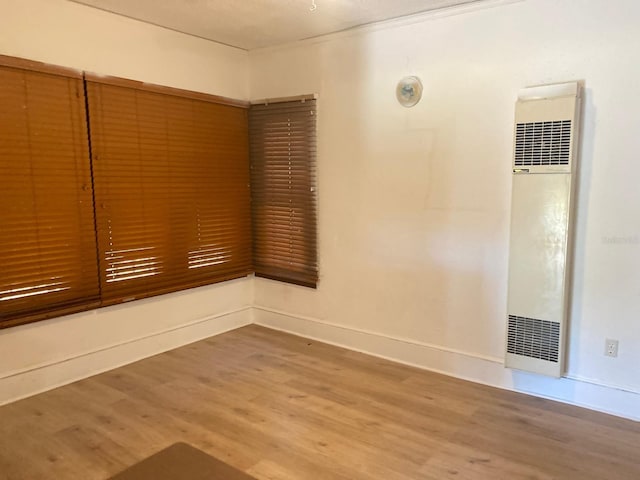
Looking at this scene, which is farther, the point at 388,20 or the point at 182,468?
the point at 388,20

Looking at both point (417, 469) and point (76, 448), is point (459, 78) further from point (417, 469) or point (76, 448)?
point (76, 448)

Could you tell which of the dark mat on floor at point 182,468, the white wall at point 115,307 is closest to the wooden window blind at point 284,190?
the white wall at point 115,307

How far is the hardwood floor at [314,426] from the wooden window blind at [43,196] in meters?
0.68

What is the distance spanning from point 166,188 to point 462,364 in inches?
104

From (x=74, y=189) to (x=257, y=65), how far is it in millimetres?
2058

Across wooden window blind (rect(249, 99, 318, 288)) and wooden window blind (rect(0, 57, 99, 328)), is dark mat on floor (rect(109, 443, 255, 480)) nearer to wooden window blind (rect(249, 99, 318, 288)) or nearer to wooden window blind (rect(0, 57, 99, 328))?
wooden window blind (rect(0, 57, 99, 328))

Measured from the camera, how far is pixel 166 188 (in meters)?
3.74

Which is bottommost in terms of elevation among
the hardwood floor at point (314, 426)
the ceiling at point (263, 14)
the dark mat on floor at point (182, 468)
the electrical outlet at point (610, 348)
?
the hardwood floor at point (314, 426)

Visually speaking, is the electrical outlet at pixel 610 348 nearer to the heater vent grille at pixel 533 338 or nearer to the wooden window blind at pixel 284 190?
the heater vent grille at pixel 533 338

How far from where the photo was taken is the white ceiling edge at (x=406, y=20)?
3.03 m

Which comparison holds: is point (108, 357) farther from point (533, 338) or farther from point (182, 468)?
point (533, 338)

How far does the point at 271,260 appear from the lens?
4.40 m

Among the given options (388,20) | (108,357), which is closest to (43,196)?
Answer: (108,357)

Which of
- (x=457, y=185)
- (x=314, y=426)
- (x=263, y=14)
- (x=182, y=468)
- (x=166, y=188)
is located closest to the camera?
(x=182, y=468)
